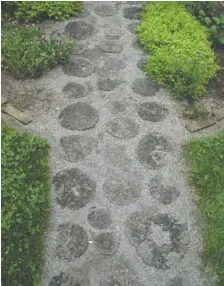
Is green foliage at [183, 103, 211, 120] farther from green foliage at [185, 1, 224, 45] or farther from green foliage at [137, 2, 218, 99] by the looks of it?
green foliage at [185, 1, 224, 45]

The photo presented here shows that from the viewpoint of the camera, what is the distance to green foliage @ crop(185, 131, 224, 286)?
14.9 feet

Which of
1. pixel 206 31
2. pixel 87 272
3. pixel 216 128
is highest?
pixel 206 31

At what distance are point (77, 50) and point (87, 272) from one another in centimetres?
402

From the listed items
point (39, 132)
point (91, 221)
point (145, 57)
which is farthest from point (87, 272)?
point (145, 57)

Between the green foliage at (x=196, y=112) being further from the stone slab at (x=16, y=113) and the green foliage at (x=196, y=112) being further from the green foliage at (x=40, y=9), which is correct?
the green foliage at (x=40, y=9)

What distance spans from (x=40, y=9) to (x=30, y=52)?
4.60 ft

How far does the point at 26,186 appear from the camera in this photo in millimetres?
4777

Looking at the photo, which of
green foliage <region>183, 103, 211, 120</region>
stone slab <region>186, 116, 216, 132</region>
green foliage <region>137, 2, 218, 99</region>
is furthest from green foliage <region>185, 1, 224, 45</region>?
stone slab <region>186, 116, 216, 132</region>

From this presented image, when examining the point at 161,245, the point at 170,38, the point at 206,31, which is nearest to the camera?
the point at 161,245

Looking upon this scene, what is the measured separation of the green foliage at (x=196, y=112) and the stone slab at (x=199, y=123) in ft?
0.23

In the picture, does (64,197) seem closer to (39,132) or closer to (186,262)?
(39,132)

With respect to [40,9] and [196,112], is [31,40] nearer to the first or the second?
[40,9]

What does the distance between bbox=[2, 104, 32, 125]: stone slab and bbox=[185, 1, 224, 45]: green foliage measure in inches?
148

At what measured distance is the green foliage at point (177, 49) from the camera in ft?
20.9
